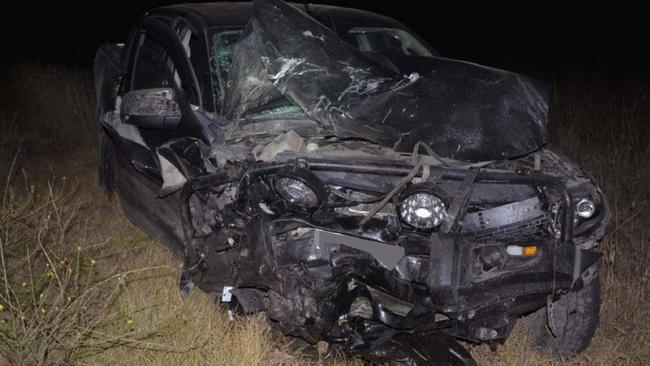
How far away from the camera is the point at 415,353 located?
385 centimetres

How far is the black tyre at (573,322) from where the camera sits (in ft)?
14.1

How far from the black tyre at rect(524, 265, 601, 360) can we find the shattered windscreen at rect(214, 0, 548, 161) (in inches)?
35.0

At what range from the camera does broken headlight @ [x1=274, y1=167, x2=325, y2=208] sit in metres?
3.70

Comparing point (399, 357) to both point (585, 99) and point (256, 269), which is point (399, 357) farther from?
point (585, 99)

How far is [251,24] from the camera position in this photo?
4789mm

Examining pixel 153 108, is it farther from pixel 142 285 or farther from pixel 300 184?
pixel 300 184

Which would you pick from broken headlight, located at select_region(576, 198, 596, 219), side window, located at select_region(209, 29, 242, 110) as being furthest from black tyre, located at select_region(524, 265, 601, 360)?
side window, located at select_region(209, 29, 242, 110)

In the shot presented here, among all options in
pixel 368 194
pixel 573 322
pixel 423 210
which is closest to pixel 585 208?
pixel 573 322

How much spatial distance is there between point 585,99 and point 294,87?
6.23 m

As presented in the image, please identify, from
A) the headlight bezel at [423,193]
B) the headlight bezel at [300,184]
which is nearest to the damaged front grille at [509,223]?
the headlight bezel at [423,193]

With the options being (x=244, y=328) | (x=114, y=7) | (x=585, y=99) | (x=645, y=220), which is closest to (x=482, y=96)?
(x=244, y=328)

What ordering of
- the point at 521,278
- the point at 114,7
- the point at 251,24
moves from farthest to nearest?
the point at 114,7
the point at 251,24
the point at 521,278

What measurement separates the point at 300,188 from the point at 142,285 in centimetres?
166

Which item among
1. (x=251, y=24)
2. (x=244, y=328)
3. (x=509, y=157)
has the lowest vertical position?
(x=244, y=328)
